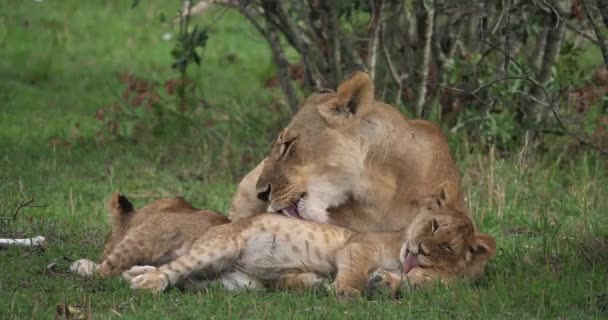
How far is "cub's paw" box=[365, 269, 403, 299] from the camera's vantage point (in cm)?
598

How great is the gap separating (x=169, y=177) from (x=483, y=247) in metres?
4.29

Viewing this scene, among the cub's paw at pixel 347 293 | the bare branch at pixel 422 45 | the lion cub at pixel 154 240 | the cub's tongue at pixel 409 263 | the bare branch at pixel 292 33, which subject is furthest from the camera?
the bare branch at pixel 292 33

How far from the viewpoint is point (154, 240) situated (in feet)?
22.0

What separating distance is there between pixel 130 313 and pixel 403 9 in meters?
4.86

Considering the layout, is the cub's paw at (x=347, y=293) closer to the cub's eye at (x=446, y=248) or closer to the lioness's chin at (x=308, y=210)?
the cub's eye at (x=446, y=248)

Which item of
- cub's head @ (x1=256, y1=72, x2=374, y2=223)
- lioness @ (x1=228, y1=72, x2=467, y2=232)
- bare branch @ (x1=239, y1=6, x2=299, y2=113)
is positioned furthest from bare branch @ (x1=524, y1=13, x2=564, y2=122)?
cub's head @ (x1=256, y1=72, x2=374, y2=223)

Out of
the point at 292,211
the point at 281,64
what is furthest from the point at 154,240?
the point at 281,64

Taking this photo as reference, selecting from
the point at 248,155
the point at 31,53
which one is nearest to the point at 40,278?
the point at 248,155

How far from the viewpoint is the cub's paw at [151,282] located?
6074mm

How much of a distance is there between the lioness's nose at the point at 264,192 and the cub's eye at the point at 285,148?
0.57 feet

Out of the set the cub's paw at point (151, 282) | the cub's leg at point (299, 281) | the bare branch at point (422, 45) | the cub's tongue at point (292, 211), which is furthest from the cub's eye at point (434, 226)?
the bare branch at point (422, 45)

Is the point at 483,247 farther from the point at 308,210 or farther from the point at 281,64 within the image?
the point at 281,64

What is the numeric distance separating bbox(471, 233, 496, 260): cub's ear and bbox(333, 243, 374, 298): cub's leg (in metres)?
0.48

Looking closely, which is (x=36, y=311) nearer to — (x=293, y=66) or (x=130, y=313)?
(x=130, y=313)
